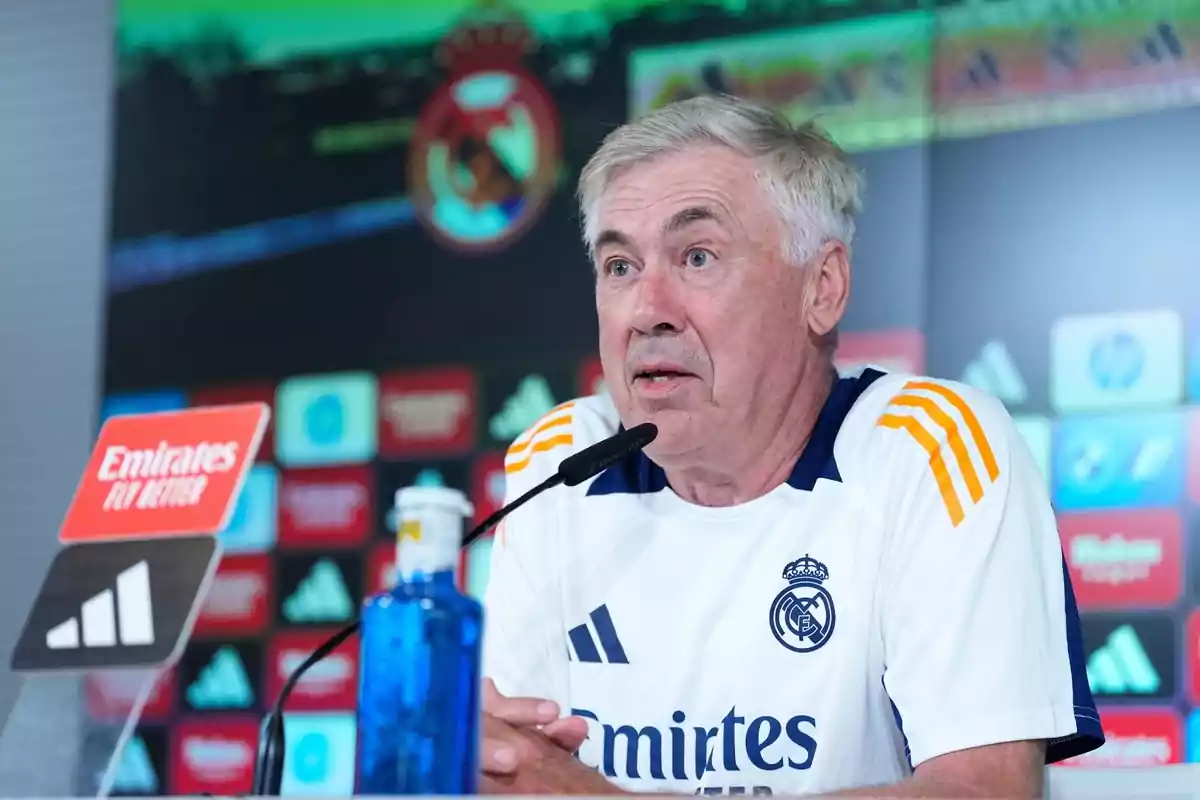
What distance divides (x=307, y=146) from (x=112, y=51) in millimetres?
607

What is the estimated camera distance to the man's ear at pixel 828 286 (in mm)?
1747

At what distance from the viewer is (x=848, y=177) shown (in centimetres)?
178

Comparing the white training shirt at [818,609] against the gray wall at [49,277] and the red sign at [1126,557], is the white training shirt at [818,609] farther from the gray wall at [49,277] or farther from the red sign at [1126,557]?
the gray wall at [49,277]

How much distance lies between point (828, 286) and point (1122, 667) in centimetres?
109

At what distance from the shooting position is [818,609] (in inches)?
61.3

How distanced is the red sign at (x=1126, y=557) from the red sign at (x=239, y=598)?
148cm

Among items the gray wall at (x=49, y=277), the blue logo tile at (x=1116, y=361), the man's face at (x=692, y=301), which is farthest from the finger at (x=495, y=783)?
the gray wall at (x=49, y=277)

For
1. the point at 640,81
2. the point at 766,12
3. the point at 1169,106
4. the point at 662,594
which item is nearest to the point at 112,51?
the point at 640,81

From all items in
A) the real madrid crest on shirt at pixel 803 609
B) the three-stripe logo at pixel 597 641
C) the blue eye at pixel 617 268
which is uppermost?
the blue eye at pixel 617 268

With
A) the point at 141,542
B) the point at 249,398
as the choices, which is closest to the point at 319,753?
the point at 249,398

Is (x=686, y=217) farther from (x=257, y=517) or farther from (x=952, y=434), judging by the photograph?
(x=257, y=517)

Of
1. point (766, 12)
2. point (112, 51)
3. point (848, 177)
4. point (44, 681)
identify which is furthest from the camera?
point (112, 51)

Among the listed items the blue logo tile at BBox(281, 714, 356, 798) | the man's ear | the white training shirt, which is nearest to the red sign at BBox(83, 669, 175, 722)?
the white training shirt

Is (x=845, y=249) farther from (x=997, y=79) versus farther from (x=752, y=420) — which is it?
(x=997, y=79)
